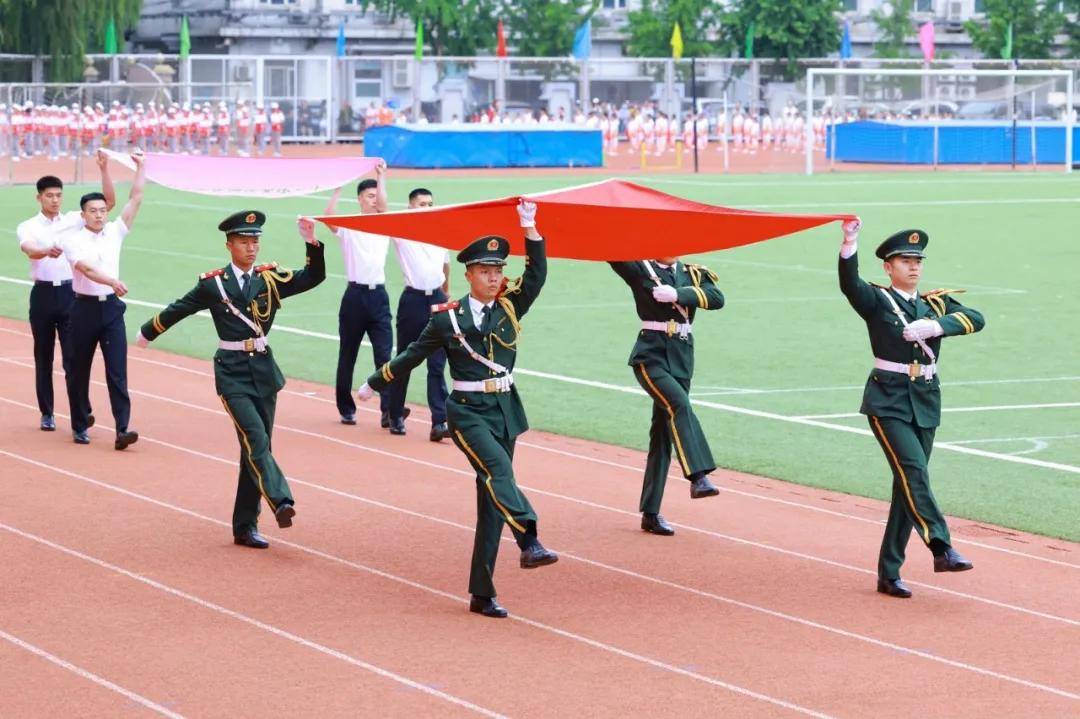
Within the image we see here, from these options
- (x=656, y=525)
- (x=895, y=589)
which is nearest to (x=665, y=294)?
(x=656, y=525)

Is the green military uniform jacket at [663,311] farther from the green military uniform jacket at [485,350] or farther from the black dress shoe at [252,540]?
the black dress shoe at [252,540]

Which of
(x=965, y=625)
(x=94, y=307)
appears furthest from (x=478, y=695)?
(x=94, y=307)

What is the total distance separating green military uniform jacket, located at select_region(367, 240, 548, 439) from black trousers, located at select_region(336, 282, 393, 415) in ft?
19.0

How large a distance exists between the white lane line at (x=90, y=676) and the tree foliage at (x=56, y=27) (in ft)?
171

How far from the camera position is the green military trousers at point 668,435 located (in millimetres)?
11258

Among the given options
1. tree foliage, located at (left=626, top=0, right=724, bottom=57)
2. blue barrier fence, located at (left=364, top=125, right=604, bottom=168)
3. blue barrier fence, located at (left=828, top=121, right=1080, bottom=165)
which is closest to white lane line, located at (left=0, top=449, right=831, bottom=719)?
blue barrier fence, located at (left=364, top=125, right=604, bottom=168)

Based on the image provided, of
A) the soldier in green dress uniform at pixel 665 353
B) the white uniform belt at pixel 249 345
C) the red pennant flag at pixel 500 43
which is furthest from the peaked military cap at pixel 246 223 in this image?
the red pennant flag at pixel 500 43

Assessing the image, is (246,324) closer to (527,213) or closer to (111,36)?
(527,213)

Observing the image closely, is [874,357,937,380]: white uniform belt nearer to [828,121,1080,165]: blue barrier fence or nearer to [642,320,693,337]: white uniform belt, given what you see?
[642,320,693,337]: white uniform belt

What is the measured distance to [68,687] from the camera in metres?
8.31

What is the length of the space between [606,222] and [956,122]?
155 feet

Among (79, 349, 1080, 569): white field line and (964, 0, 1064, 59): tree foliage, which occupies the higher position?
(964, 0, 1064, 59): tree foliage

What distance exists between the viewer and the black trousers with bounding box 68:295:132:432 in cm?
1436

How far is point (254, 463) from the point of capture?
10844 millimetres
